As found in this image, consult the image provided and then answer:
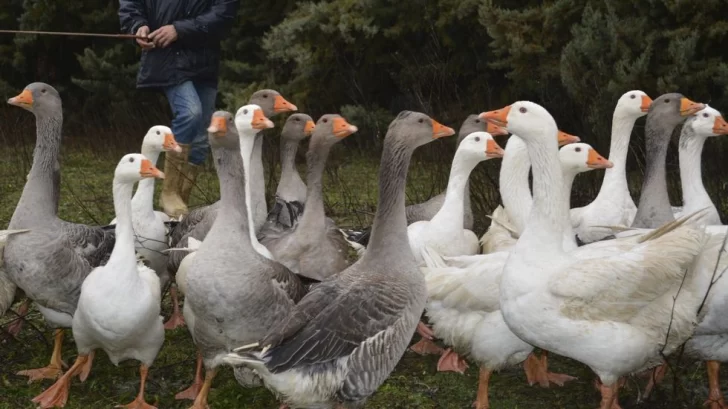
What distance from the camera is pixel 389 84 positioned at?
14219 mm

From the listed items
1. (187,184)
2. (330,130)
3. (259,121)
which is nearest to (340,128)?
(330,130)

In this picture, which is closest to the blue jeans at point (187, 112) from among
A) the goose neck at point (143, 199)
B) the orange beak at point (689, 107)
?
the goose neck at point (143, 199)

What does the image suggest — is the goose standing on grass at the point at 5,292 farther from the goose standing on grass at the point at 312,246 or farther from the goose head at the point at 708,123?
the goose head at the point at 708,123

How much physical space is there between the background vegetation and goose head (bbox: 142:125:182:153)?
1292 mm

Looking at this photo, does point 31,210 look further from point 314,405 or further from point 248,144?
point 314,405

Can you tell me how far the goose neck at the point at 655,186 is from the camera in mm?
5984

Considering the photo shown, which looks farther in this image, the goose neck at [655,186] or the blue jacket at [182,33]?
the blue jacket at [182,33]

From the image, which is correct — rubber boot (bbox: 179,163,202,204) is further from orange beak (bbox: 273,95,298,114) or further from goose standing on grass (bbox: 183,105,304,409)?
goose standing on grass (bbox: 183,105,304,409)

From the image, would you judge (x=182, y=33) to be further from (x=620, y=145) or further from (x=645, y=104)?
(x=645, y=104)

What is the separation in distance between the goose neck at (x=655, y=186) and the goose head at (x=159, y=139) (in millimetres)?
3169

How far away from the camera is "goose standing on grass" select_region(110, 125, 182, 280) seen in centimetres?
640

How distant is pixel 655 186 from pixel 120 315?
137 inches

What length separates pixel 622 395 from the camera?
17.3ft

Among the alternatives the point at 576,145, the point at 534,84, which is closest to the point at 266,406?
the point at 576,145
